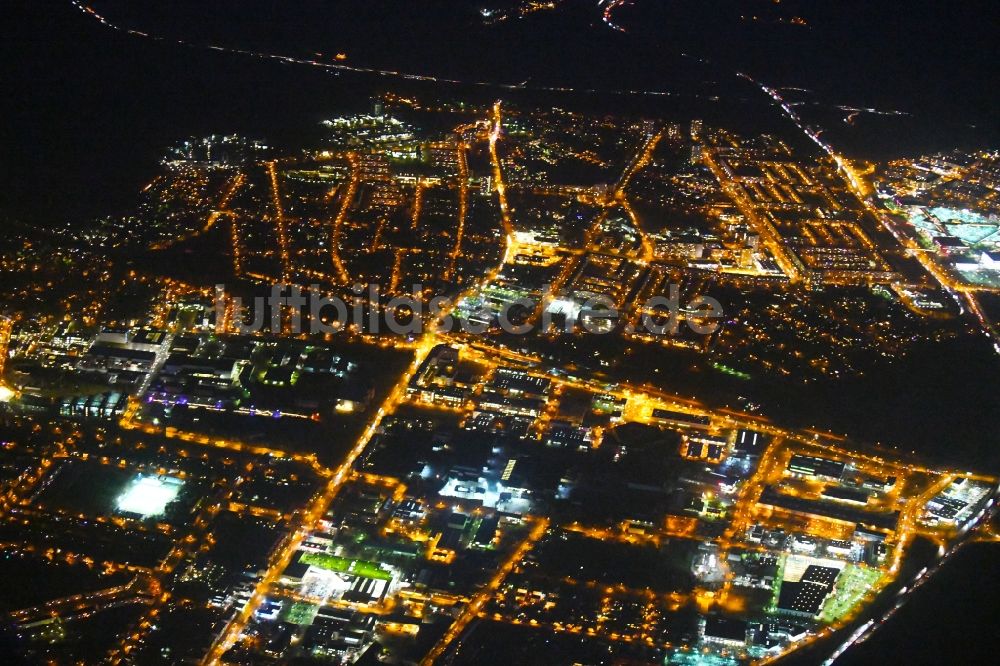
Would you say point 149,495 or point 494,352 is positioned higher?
point 494,352

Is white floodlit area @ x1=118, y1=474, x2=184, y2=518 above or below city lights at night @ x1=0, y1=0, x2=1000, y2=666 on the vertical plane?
below

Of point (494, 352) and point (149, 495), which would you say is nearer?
point (149, 495)

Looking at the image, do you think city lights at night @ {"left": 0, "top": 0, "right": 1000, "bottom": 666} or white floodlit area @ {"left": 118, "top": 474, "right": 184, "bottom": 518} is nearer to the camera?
city lights at night @ {"left": 0, "top": 0, "right": 1000, "bottom": 666}

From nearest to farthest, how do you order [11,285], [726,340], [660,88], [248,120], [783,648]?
[783,648], [726,340], [11,285], [248,120], [660,88]

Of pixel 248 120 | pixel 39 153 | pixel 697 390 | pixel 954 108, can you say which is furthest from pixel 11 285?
pixel 954 108

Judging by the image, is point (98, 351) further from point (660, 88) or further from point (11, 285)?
point (660, 88)

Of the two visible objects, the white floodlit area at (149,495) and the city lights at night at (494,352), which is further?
the white floodlit area at (149,495)

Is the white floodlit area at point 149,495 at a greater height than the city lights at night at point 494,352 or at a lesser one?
lesser

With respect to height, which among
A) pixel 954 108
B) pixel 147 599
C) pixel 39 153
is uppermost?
pixel 954 108
